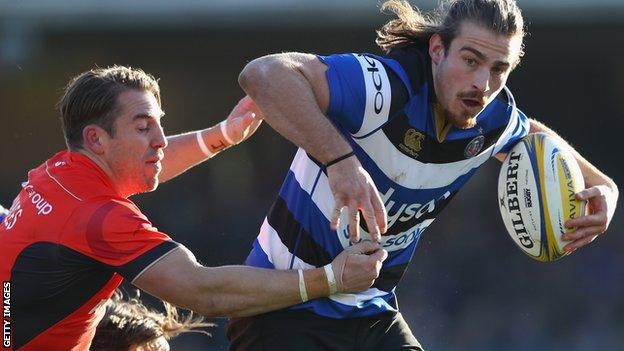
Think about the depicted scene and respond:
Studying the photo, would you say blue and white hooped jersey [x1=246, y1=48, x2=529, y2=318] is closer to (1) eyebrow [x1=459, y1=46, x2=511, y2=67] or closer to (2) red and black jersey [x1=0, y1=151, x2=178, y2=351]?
(1) eyebrow [x1=459, y1=46, x2=511, y2=67]

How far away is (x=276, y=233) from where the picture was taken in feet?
16.3

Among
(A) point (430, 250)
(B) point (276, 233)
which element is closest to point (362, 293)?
(B) point (276, 233)

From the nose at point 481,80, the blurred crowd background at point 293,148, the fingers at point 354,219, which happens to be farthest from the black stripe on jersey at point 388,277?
the blurred crowd background at point 293,148

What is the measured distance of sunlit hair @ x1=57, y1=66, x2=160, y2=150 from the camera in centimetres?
483

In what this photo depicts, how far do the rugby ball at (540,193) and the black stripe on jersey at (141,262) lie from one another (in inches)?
66.8

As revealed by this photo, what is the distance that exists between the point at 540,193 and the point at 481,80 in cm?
71

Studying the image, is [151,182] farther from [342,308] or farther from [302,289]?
[342,308]

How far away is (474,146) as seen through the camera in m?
5.09

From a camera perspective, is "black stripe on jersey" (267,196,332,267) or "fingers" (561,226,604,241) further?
"fingers" (561,226,604,241)

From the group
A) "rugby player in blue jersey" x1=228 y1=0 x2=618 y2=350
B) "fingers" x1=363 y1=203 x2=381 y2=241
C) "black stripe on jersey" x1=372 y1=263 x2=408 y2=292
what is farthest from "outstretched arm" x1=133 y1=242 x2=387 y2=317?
"black stripe on jersey" x1=372 y1=263 x2=408 y2=292

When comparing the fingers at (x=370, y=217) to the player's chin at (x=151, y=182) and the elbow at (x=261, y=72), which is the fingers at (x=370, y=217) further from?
the player's chin at (x=151, y=182)

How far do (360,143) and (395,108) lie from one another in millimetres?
206

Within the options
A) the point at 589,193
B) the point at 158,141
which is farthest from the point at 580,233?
the point at 158,141

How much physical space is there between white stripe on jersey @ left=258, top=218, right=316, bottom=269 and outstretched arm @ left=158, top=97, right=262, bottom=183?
940mm
